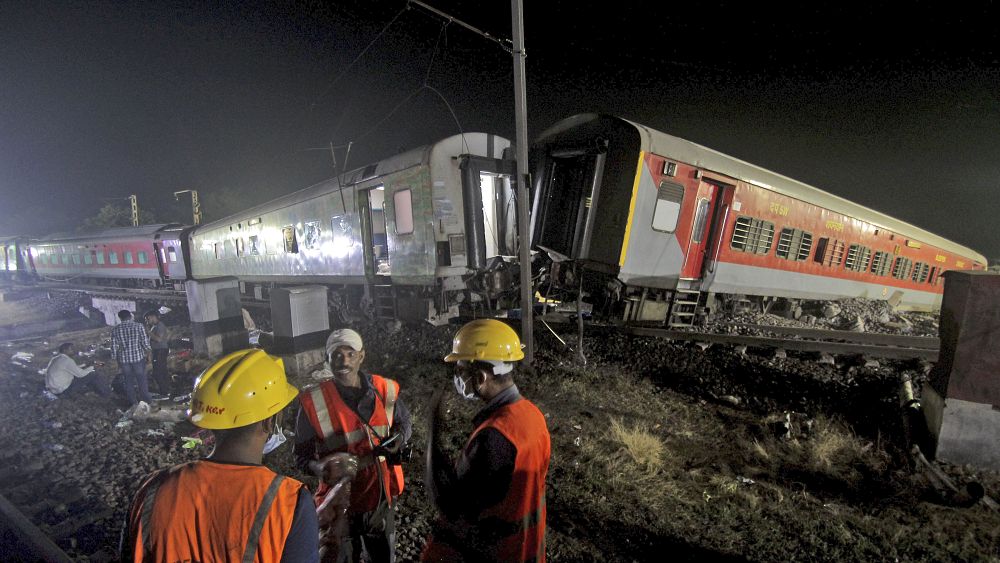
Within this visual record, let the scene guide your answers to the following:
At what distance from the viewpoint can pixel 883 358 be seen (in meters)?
6.21

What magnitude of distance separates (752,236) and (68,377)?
40.6 feet

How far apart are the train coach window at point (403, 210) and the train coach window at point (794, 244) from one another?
809cm

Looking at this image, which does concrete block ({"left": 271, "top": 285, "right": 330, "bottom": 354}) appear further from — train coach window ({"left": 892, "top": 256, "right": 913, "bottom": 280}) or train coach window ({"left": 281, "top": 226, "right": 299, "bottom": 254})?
train coach window ({"left": 892, "top": 256, "right": 913, "bottom": 280})

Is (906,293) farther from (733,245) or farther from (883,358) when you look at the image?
(883,358)

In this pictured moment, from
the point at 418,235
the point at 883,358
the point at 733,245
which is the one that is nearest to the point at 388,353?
the point at 418,235

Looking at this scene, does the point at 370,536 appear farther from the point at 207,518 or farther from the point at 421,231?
the point at 421,231

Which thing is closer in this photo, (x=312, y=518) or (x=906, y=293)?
(x=312, y=518)

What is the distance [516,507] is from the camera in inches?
67.7

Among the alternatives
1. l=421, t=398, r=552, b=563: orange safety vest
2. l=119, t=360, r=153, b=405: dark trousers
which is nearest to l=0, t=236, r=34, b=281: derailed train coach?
l=119, t=360, r=153, b=405: dark trousers

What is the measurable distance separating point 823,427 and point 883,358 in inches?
106

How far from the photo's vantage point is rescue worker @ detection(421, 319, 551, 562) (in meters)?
1.68

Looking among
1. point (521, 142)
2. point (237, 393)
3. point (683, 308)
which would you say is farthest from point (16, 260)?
point (237, 393)

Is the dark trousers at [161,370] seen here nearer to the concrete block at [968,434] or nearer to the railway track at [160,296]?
the railway track at [160,296]

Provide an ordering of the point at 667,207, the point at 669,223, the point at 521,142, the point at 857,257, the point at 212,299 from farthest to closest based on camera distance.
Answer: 1. the point at 857,257
2. the point at 212,299
3. the point at 669,223
4. the point at 667,207
5. the point at 521,142
